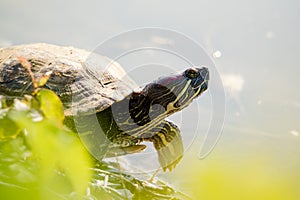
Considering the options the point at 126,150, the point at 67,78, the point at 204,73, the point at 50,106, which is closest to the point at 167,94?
the point at 204,73

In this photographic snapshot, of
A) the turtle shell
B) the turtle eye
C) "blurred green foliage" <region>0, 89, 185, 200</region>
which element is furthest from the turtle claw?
"blurred green foliage" <region>0, 89, 185, 200</region>

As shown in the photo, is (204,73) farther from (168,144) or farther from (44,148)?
(44,148)

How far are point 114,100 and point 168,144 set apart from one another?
0.49 metres

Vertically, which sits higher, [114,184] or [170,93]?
[170,93]

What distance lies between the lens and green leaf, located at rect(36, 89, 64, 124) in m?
0.32

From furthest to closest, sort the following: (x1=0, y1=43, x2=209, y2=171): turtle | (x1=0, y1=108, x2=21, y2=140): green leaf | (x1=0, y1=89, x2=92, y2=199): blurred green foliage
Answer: (x1=0, y1=43, x2=209, y2=171): turtle < (x1=0, y1=108, x2=21, y2=140): green leaf < (x1=0, y1=89, x2=92, y2=199): blurred green foliage

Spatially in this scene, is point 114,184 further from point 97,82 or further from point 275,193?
point 97,82

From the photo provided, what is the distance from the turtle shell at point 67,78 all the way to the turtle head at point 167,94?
17cm

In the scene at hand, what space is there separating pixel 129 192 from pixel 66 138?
781mm

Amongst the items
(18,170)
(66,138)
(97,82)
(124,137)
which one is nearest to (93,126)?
(124,137)

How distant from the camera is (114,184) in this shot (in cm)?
96

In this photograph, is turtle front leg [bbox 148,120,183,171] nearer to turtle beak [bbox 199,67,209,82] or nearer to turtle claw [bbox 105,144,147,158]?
turtle claw [bbox 105,144,147,158]

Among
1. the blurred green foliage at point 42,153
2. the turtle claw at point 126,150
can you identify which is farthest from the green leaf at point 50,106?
the turtle claw at point 126,150

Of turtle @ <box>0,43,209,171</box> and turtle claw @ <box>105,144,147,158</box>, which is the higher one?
turtle @ <box>0,43,209,171</box>
